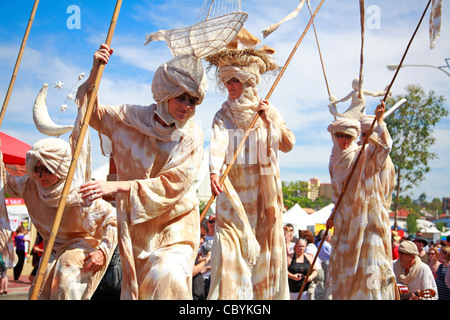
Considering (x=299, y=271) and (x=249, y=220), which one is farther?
(x=299, y=271)

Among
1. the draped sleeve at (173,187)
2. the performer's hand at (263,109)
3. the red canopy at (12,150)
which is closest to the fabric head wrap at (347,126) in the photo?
the performer's hand at (263,109)

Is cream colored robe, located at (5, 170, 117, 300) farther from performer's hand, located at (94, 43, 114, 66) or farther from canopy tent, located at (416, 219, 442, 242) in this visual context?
canopy tent, located at (416, 219, 442, 242)

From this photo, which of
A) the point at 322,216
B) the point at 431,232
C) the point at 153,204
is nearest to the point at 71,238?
the point at 153,204

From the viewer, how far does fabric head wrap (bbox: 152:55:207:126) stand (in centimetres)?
428

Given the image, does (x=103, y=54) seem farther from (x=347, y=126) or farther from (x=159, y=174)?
(x=347, y=126)

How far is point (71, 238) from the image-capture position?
475cm

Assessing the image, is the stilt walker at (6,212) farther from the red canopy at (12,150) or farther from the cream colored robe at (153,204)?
the red canopy at (12,150)

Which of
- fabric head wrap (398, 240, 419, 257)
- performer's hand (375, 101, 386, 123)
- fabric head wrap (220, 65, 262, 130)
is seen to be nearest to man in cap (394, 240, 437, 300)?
fabric head wrap (398, 240, 419, 257)

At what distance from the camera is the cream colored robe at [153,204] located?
13.0 feet

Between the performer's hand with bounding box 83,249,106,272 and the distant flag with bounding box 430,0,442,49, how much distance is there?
3818 mm

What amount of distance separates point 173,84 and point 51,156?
116 cm
